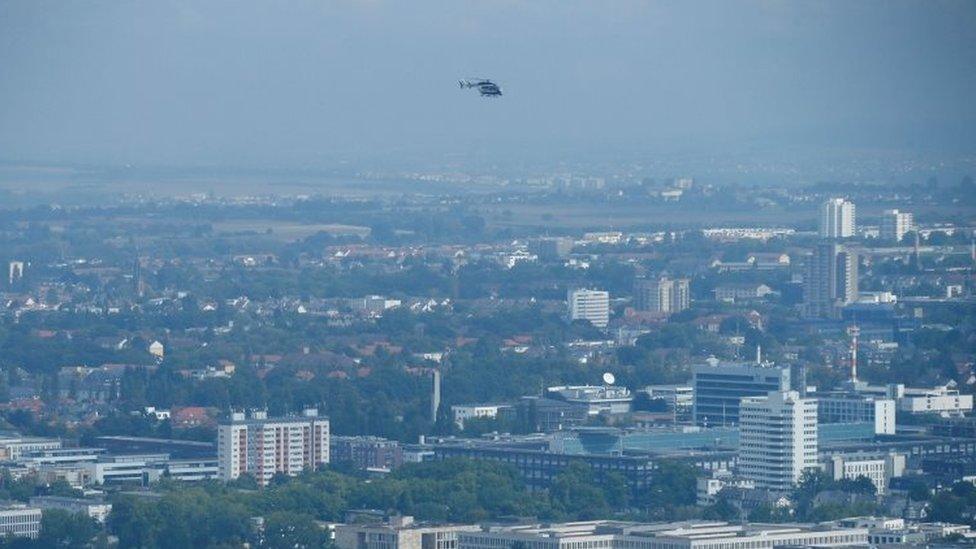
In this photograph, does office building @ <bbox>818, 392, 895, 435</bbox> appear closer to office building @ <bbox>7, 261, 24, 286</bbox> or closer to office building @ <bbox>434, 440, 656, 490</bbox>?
office building @ <bbox>434, 440, 656, 490</bbox>

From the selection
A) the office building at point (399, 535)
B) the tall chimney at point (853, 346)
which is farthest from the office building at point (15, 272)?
the office building at point (399, 535)

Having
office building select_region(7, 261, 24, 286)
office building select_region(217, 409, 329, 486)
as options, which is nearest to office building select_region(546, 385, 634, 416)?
office building select_region(217, 409, 329, 486)

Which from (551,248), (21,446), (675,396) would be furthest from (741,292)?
(21,446)

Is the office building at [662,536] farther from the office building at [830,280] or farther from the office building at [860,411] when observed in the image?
the office building at [830,280]

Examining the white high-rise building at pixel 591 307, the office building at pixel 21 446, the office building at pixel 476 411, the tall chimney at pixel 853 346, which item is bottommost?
the office building at pixel 21 446

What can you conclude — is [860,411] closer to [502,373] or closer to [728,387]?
[728,387]

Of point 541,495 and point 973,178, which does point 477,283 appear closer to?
point 973,178
